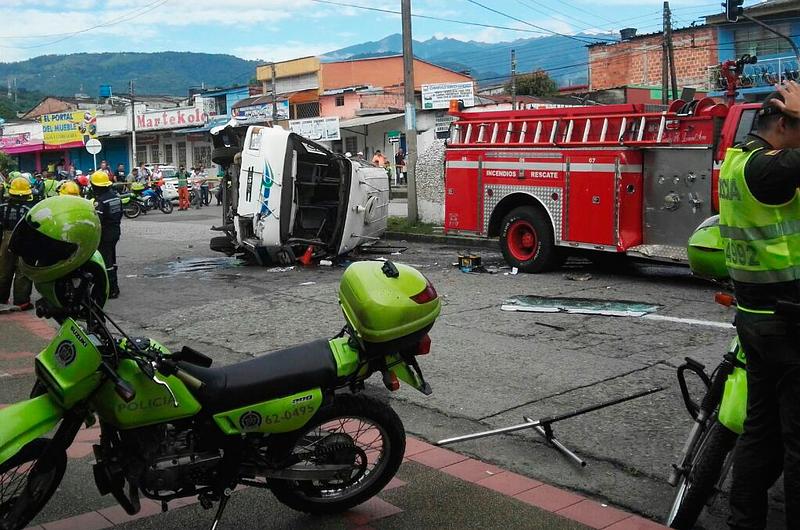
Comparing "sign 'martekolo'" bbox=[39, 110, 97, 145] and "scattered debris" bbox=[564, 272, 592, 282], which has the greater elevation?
"sign 'martekolo'" bbox=[39, 110, 97, 145]

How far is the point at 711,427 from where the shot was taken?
3.77 metres

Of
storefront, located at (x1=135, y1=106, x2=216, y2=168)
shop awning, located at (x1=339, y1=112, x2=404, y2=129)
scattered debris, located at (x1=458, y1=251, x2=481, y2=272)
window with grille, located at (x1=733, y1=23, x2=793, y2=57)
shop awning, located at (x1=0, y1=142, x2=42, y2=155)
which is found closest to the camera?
scattered debris, located at (x1=458, y1=251, x2=481, y2=272)

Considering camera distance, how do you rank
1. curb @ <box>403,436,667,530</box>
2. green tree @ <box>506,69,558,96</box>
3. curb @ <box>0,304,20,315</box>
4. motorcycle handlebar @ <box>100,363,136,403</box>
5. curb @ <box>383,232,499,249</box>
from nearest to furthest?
1. motorcycle handlebar @ <box>100,363,136,403</box>
2. curb @ <box>403,436,667,530</box>
3. curb @ <box>0,304,20,315</box>
4. curb @ <box>383,232,499,249</box>
5. green tree @ <box>506,69,558,96</box>

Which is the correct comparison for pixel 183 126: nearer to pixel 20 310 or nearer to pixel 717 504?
pixel 20 310

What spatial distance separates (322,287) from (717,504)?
7894mm

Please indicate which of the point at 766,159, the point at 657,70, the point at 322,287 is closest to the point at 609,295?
the point at 322,287

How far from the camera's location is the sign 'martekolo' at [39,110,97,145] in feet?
178

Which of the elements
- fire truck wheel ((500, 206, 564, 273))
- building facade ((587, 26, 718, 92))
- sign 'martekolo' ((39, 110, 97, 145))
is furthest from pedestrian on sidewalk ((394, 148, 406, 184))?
sign 'martekolo' ((39, 110, 97, 145))

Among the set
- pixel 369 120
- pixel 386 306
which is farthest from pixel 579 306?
pixel 369 120

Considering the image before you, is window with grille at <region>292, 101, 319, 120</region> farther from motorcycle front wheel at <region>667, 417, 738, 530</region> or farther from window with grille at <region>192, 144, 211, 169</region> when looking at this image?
motorcycle front wheel at <region>667, 417, 738, 530</region>

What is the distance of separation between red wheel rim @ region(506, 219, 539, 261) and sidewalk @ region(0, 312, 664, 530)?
7706mm

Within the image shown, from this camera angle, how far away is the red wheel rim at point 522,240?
12383mm

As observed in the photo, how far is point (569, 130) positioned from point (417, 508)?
333 inches

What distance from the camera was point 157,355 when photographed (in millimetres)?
3633
